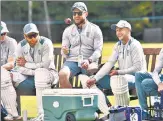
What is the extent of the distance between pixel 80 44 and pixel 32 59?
2.08 feet

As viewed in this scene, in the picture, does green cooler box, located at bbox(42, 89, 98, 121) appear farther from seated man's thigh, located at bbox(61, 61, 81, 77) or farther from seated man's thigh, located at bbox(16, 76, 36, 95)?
seated man's thigh, located at bbox(61, 61, 81, 77)

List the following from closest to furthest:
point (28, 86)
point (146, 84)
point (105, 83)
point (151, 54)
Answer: point (146, 84)
point (105, 83)
point (28, 86)
point (151, 54)

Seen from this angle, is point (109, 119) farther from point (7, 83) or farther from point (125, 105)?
point (7, 83)

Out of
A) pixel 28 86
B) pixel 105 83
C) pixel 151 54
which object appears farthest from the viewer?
pixel 151 54

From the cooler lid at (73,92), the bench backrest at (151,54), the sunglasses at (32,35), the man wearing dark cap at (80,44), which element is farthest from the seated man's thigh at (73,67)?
the cooler lid at (73,92)

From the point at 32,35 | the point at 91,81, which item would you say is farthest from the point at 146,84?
the point at 32,35

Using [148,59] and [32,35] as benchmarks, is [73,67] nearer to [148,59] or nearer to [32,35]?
[32,35]

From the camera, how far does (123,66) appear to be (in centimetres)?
876

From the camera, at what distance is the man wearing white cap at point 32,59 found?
29.2ft

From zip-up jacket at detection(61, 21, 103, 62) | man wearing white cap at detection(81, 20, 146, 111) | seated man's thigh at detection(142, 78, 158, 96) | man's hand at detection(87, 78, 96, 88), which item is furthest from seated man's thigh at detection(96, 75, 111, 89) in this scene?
seated man's thigh at detection(142, 78, 158, 96)

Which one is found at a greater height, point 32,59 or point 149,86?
point 32,59

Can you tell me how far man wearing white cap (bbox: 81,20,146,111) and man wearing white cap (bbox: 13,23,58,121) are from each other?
21.9 inches

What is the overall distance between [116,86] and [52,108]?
2.72 ft

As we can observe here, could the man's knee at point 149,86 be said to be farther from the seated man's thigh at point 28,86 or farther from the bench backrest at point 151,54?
the seated man's thigh at point 28,86
